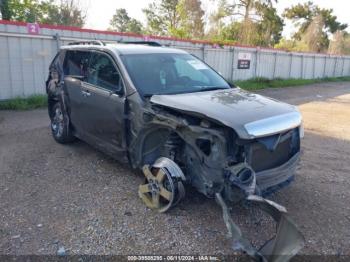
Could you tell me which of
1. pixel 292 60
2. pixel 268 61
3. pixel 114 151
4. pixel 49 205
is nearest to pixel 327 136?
pixel 114 151

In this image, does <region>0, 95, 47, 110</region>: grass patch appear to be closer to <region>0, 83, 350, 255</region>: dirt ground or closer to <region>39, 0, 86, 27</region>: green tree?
<region>0, 83, 350, 255</region>: dirt ground

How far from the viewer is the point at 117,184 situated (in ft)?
14.2

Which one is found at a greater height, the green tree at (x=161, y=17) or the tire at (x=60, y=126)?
the green tree at (x=161, y=17)

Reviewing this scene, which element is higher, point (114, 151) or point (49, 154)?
point (114, 151)

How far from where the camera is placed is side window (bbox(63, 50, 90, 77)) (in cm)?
501

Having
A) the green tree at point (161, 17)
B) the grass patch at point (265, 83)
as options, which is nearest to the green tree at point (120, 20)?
the green tree at point (161, 17)

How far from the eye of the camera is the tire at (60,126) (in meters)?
5.59

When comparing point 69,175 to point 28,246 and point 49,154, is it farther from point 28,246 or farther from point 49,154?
point 28,246

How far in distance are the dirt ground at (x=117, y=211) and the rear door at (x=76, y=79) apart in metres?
Result: 0.68

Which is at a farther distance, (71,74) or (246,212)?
(71,74)

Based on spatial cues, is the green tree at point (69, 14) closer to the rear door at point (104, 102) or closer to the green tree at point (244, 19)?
the green tree at point (244, 19)

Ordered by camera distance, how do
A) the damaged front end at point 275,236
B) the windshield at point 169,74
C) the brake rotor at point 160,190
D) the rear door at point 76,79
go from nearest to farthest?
the damaged front end at point 275,236
the brake rotor at point 160,190
the windshield at point 169,74
the rear door at point 76,79

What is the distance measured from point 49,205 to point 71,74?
246 cm

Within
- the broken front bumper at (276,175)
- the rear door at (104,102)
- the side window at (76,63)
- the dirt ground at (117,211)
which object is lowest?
the dirt ground at (117,211)
